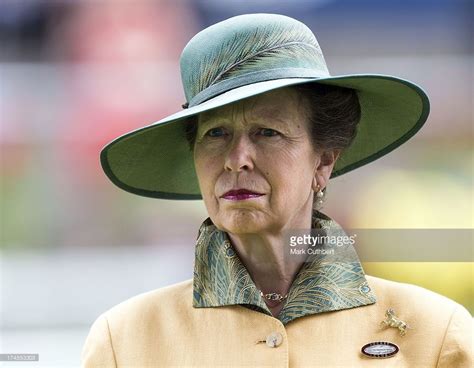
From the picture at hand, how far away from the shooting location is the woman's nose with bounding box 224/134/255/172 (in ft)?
5.14

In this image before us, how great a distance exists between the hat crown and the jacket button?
0.48 metres

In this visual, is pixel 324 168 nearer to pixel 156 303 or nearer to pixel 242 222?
pixel 242 222

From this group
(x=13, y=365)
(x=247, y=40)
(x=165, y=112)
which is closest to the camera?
(x=247, y=40)

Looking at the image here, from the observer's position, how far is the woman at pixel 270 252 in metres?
1.59

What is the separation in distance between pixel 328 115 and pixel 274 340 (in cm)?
47

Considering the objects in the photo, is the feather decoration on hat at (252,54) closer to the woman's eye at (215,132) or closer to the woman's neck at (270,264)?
the woman's eye at (215,132)

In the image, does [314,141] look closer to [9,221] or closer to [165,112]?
[165,112]

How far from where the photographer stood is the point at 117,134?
2822 millimetres

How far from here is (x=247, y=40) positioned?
1621mm

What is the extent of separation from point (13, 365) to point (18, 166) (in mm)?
943

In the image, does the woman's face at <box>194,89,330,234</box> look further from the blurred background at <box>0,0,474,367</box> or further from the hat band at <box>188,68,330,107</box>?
the blurred background at <box>0,0,474,367</box>

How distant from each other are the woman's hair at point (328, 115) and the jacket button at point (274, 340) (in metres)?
0.38

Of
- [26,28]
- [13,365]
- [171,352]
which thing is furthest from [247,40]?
[26,28]

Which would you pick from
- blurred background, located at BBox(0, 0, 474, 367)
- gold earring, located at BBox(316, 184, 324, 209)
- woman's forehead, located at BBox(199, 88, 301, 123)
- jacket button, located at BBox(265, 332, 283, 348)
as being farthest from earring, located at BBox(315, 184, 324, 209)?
blurred background, located at BBox(0, 0, 474, 367)
